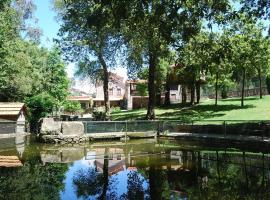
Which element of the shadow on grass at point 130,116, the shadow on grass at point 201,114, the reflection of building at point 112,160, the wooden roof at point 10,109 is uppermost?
the wooden roof at point 10,109

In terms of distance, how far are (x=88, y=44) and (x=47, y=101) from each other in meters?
7.57

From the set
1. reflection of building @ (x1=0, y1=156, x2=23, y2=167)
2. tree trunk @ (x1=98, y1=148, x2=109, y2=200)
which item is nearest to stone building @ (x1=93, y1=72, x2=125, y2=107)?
reflection of building @ (x1=0, y1=156, x2=23, y2=167)

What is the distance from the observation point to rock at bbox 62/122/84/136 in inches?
1152

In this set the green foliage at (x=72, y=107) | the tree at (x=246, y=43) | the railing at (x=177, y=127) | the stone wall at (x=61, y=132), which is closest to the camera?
the railing at (x=177, y=127)

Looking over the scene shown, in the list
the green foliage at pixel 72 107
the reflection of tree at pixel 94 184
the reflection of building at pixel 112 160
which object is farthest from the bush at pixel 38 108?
the green foliage at pixel 72 107

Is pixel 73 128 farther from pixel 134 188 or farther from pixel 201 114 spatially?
pixel 201 114

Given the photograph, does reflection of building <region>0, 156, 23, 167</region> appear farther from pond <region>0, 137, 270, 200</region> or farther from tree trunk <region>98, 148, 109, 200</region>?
tree trunk <region>98, 148, 109, 200</region>

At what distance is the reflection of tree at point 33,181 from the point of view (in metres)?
11.5

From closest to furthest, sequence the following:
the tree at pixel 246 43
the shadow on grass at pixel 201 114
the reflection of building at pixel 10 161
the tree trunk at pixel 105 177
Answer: the tree trunk at pixel 105 177 → the reflection of building at pixel 10 161 → the tree at pixel 246 43 → the shadow on grass at pixel 201 114

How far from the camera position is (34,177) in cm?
1443

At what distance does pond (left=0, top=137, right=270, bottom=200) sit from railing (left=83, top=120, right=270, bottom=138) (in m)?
5.16

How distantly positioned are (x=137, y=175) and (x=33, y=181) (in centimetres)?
373

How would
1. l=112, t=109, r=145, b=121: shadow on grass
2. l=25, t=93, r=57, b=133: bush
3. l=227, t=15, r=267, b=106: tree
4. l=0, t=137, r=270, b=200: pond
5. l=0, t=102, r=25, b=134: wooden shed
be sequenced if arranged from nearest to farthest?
1. l=0, t=137, r=270, b=200: pond
2. l=0, t=102, r=25, b=134: wooden shed
3. l=25, t=93, r=57, b=133: bush
4. l=227, t=15, r=267, b=106: tree
5. l=112, t=109, r=145, b=121: shadow on grass

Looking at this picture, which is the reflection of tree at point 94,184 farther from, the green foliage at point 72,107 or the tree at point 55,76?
the green foliage at point 72,107
